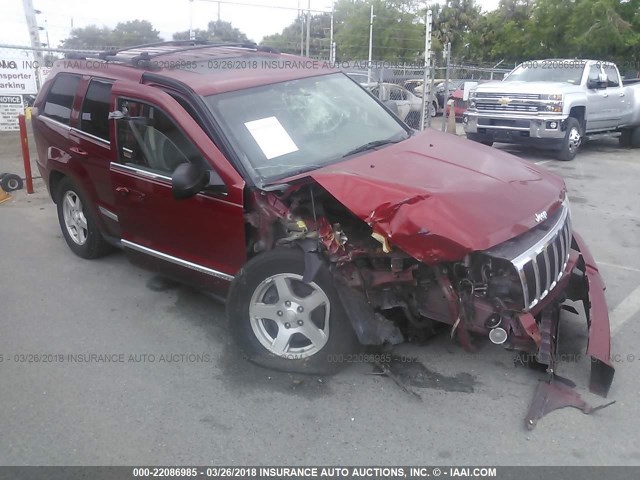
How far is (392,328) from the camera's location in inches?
137

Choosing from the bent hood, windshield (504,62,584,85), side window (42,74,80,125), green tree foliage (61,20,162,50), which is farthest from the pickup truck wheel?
green tree foliage (61,20,162,50)

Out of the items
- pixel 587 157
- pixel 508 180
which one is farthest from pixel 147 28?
pixel 508 180

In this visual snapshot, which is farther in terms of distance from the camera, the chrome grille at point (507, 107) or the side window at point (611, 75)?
the side window at point (611, 75)

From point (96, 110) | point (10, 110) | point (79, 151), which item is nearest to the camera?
point (96, 110)

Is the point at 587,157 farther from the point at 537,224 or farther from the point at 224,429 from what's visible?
the point at 224,429

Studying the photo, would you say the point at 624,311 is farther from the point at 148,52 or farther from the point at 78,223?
the point at 78,223

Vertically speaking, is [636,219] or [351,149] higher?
[351,149]

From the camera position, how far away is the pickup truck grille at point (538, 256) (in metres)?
3.23

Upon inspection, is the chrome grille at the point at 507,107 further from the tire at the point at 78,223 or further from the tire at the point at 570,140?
the tire at the point at 78,223

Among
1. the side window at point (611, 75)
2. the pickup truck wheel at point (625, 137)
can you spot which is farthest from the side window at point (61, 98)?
the pickup truck wheel at point (625, 137)

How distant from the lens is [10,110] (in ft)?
30.8

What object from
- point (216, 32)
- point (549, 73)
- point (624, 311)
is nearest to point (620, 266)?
point (624, 311)

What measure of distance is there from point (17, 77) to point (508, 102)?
864cm

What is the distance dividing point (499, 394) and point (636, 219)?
4.87 meters
